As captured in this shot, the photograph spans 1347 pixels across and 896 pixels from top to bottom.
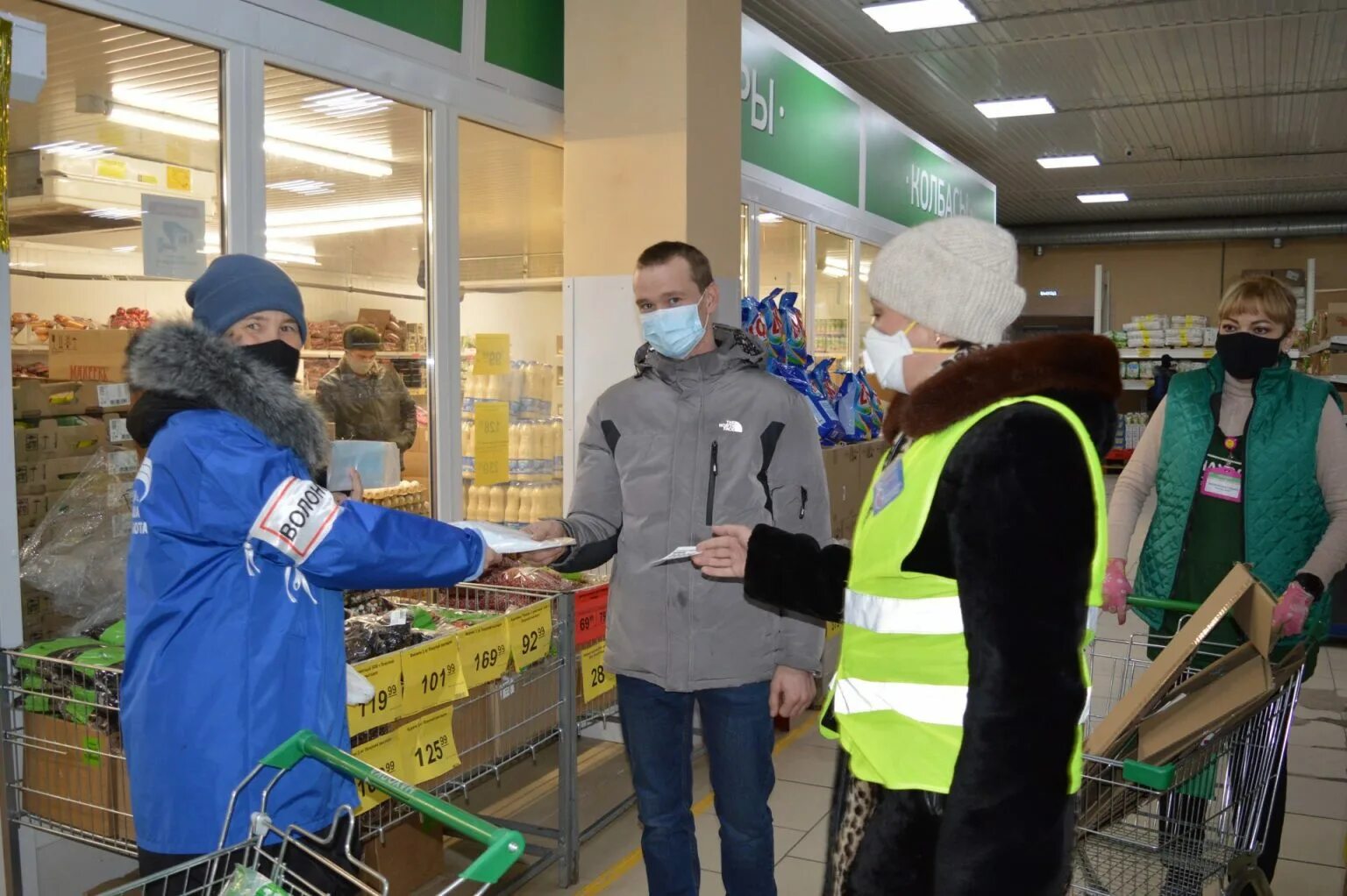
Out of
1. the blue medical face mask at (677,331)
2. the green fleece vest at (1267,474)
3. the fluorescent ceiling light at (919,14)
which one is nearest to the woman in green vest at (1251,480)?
the green fleece vest at (1267,474)

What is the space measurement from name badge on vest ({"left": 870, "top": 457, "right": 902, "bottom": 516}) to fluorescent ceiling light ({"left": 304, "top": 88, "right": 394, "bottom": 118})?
2.99m

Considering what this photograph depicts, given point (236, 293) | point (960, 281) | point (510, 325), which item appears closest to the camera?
point (960, 281)

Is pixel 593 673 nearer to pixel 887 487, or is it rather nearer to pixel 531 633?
pixel 531 633

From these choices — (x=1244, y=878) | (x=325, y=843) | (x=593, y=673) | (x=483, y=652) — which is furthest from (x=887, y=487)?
(x=593, y=673)

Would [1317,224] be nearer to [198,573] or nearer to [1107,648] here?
[1107,648]

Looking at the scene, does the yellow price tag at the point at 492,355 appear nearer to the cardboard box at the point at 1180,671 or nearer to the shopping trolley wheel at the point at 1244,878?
the cardboard box at the point at 1180,671

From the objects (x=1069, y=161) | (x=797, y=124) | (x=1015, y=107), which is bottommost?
(x=797, y=124)

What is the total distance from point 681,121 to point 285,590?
3060 millimetres

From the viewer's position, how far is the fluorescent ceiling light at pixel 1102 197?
55.3 feet

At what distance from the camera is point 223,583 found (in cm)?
188

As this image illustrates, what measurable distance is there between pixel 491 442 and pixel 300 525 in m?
2.96

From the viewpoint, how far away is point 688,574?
2.56 metres

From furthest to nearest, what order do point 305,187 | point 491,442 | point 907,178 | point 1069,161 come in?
point 1069,161
point 907,178
point 491,442
point 305,187

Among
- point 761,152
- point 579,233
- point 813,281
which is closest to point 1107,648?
point 813,281
